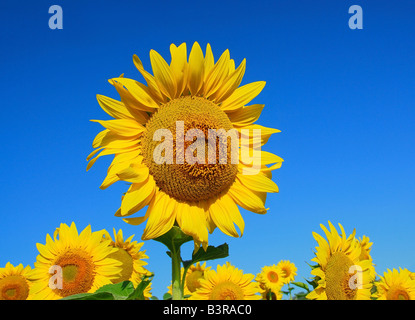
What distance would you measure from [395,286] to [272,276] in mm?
3873

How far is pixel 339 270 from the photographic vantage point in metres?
5.01

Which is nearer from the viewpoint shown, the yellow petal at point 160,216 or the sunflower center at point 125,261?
the yellow petal at point 160,216

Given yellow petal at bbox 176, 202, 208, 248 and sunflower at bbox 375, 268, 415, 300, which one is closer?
yellow petal at bbox 176, 202, 208, 248

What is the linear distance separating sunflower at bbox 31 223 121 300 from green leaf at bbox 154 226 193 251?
6.47 feet

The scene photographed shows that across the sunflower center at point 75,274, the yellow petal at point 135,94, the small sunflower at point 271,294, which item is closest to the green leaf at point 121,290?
the yellow petal at point 135,94

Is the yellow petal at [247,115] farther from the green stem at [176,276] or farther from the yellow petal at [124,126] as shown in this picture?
the green stem at [176,276]

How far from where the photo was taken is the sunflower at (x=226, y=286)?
6.64 m

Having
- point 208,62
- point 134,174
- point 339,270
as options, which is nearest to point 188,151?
point 134,174

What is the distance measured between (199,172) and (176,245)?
641 millimetres

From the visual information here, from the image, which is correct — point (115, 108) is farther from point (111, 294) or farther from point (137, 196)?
point (111, 294)

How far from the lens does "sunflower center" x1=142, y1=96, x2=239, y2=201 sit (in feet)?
10.8

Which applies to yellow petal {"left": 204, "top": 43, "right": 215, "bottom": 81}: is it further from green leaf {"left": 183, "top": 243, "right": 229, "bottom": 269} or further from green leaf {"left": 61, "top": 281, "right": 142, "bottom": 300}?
green leaf {"left": 61, "top": 281, "right": 142, "bottom": 300}

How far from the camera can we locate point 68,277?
16.6 feet

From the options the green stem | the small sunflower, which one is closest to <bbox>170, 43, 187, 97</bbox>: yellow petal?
the green stem
